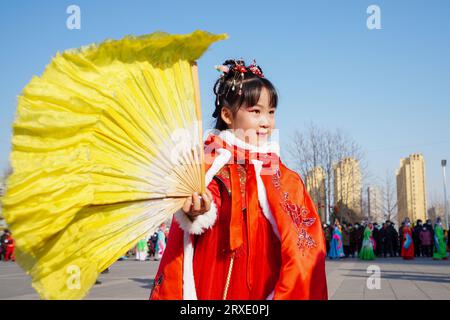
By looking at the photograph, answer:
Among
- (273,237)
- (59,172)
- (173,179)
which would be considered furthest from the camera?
(273,237)

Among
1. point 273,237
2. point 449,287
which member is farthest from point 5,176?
point 449,287

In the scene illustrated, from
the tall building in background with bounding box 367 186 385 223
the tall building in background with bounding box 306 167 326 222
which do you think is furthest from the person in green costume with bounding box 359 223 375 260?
the tall building in background with bounding box 367 186 385 223

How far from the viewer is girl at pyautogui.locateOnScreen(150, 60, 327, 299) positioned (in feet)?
8.81

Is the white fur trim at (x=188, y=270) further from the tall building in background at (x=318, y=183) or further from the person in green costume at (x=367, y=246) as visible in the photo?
the tall building in background at (x=318, y=183)

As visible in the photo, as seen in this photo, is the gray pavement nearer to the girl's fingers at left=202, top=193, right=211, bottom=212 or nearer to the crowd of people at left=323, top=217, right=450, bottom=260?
the girl's fingers at left=202, top=193, right=211, bottom=212

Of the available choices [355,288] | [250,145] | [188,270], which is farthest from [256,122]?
[355,288]

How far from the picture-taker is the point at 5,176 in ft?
7.34

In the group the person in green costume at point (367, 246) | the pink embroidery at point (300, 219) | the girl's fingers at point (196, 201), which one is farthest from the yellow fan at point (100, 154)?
the person in green costume at point (367, 246)

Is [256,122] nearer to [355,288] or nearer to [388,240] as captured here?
[355,288]

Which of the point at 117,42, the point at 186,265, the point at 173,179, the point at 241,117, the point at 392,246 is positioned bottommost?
the point at 392,246

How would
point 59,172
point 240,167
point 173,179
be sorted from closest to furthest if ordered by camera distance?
point 59,172
point 173,179
point 240,167

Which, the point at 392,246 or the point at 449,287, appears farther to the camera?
the point at 392,246

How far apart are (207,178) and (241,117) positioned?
1.52ft
